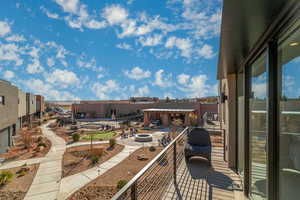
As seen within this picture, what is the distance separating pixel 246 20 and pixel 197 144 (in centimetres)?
Answer: 396

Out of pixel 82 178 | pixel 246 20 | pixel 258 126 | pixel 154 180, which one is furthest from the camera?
pixel 82 178

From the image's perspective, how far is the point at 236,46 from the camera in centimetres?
234

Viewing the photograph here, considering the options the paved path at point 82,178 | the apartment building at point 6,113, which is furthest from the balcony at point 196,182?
the apartment building at point 6,113

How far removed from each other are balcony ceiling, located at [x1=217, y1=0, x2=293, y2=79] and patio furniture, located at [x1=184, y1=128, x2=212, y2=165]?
9.62 ft

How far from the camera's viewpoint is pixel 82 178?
21.3ft

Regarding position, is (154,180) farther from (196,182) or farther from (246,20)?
(246,20)

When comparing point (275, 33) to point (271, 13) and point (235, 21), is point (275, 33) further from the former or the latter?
point (235, 21)

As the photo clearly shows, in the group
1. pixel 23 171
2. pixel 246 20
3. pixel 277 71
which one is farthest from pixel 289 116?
pixel 23 171

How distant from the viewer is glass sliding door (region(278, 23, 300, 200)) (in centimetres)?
136

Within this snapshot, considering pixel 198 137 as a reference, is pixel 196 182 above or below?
below

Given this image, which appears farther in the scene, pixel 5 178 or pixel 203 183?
pixel 5 178

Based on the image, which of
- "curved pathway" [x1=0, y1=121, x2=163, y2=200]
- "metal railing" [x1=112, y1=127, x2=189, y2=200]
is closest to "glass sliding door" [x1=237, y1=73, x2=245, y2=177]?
"metal railing" [x1=112, y1=127, x2=189, y2=200]

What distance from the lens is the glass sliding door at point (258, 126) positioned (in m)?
1.98

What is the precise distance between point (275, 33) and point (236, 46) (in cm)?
77
